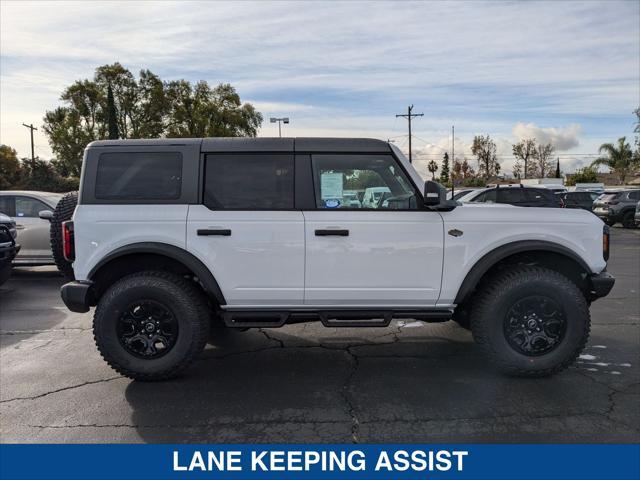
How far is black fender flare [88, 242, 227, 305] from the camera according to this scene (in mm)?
4168

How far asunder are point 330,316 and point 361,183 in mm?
1163

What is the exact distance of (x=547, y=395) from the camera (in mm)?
3984

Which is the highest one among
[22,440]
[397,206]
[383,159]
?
[383,159]

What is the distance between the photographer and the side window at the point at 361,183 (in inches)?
168

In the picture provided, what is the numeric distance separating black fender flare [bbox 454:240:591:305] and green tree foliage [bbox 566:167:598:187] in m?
64.5

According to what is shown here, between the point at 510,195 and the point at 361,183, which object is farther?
the point at 510,195

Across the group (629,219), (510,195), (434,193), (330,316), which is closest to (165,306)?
(330,316)

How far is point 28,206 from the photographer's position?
9.38 m

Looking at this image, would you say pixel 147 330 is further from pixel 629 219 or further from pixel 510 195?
pixel 629 219

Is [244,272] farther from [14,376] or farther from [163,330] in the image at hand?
[14,376]

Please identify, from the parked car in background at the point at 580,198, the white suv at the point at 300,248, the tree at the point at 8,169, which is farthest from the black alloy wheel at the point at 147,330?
the tree at the point at 8,169

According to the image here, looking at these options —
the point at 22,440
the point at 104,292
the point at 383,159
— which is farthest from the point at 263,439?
the point at 383,159

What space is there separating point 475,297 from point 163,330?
2.72m

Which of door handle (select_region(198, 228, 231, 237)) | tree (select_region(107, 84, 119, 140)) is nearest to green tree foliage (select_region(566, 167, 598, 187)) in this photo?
tree (select_region(107, 84, 119, 140))
